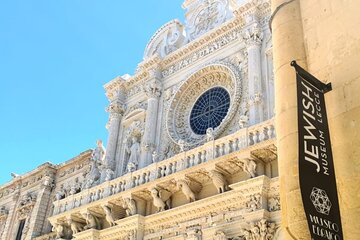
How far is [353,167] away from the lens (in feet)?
17.8

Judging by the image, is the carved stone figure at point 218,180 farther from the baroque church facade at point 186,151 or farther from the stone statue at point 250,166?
the stone statue at point 250,166

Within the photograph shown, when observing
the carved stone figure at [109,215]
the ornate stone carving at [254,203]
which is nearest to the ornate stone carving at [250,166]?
the ornate stone carving at [254,203]

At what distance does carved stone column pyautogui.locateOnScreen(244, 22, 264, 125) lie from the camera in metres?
13.7

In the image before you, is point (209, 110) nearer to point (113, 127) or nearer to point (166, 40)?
point (113, 127)

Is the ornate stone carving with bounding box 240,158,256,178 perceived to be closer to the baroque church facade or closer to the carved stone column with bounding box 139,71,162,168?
the baroque church facade

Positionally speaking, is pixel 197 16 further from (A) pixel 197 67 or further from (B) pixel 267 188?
(B) pixel 267 188

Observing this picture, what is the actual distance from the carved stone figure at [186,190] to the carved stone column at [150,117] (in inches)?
130

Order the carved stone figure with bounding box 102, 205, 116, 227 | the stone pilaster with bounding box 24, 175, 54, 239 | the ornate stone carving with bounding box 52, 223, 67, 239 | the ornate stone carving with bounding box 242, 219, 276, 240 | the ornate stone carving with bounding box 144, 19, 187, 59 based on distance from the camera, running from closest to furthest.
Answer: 1. the ornate stone carving with bounding box 242, 219, 276, 240
2. the carved stone figure with bounding box 102, 205, 116, 227
3. the ornate stone carving with bounding box 52, 223, 67, 239
4. the ornate stone carving with bounding box 144, 19, 187, 59
5. the stone pilaster with bounding box 24, 175, 54, 239

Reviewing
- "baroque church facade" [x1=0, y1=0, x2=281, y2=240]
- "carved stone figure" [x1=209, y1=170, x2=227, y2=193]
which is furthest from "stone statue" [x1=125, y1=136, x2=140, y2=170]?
"carved stone figure" [x1=209, y1=170, x2=227, y2=193]

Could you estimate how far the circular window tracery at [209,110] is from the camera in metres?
15.9

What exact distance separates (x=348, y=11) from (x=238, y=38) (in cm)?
966

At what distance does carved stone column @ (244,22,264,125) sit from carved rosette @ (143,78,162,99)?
4248mm

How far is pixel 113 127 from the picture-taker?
1888 centimetres

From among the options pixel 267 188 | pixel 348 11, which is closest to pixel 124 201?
pixel 267 188
